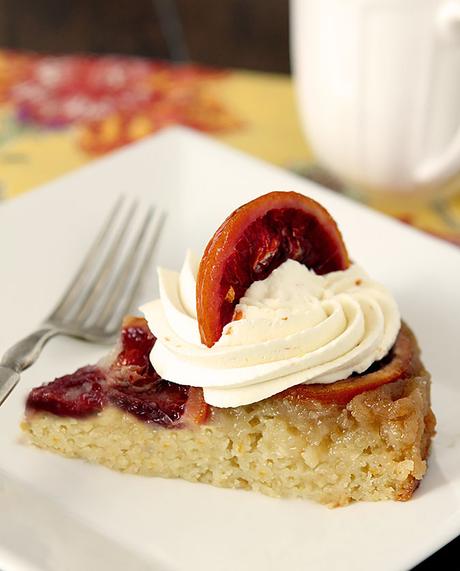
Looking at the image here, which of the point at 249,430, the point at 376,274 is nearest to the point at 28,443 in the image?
the point at 249,430

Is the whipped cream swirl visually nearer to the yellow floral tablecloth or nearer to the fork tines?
the fork tines

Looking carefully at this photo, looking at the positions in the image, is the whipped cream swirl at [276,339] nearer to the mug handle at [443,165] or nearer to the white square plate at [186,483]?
the white square plate at [186,483]

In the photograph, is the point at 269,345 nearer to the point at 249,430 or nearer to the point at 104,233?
the point at 249,430

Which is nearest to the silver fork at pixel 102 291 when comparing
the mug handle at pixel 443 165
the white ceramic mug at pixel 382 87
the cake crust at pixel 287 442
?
the cake crust at pixel 287 442

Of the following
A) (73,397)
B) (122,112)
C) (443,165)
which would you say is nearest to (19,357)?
(73,397)

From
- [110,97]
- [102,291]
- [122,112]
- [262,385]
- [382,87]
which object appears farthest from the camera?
[110,97]

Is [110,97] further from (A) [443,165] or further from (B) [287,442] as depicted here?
(B) [287,442]
